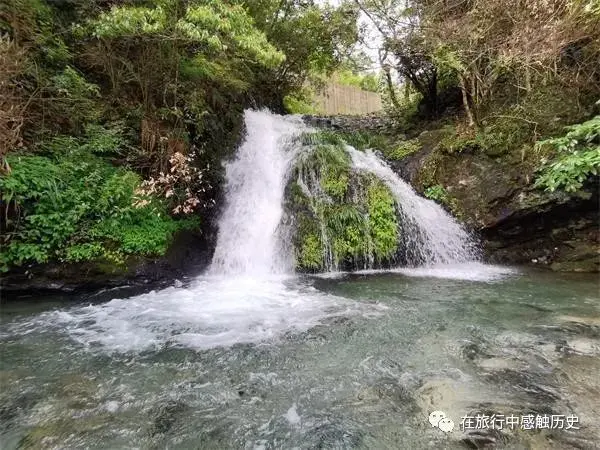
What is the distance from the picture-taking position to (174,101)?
6.92 meters

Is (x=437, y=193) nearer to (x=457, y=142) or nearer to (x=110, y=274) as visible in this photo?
(x=457, y=142)

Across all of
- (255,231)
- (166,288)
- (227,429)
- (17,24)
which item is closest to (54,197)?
(166,288)

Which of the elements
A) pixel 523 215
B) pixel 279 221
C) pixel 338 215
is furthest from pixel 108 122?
pixel 523 215

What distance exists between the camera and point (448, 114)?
9.35m

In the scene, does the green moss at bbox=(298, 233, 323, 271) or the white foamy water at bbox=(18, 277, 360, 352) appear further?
the green moss at bbox=(298, 233, 323, 271)

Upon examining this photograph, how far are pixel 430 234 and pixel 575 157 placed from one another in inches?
99.4

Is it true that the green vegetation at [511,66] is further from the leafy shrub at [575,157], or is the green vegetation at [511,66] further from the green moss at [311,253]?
the green moss at [311,253]

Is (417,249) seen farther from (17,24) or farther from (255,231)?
(17,24)

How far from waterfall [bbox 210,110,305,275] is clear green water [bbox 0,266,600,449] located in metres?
1.45

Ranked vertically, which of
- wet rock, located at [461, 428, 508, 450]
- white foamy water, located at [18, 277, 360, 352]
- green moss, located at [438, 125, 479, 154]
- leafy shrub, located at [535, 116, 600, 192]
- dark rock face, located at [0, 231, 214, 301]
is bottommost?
wet rock, located at [461, 428, 508, 450]

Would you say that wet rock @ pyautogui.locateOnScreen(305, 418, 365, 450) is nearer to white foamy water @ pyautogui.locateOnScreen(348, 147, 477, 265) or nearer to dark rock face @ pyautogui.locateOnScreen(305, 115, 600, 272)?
white foamy water @ pyautogui.locateOnScreen(348, 147, 477, 265)

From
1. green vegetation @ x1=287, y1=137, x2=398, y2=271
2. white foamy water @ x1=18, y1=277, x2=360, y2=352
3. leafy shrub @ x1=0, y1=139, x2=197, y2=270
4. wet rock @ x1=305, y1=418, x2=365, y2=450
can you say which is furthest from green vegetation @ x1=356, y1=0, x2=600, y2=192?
leafy shrub @ x1=0, y1=139, x2=197, y2=270

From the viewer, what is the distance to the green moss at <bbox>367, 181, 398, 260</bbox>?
6617 millimetres

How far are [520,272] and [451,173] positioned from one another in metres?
2.47
